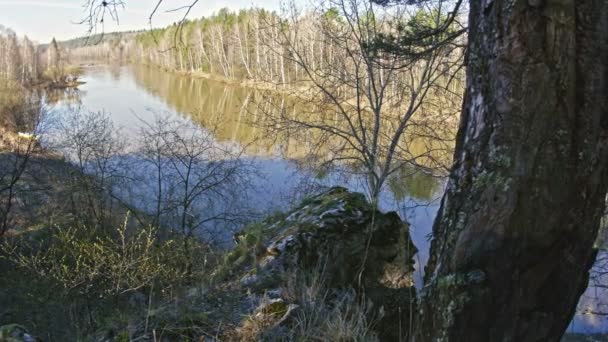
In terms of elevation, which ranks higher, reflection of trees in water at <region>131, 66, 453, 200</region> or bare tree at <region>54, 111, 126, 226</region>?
reflection of trees in water at <region>131, 66, 453, 200</region>

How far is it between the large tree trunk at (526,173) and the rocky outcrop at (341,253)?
1.24 metres

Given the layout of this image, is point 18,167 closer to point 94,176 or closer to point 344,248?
point 94,176

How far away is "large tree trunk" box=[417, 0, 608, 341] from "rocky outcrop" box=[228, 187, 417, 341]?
1235 millimetres

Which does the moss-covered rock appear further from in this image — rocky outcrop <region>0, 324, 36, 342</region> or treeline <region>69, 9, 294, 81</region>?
treeline <region>69, 9, 294, 81</region>

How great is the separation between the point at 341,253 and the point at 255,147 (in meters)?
14.4

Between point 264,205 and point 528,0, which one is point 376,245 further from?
point 264,205

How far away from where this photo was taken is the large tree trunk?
5.15 feet

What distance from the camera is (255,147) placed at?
17.5 m

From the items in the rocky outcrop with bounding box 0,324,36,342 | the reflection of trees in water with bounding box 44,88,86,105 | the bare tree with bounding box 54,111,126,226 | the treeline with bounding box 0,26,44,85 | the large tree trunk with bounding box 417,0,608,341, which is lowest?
the bare tree with bounding box 54,111,126,226

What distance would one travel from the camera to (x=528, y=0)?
5.07 feet

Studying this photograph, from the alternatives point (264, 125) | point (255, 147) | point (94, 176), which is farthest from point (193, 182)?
point (264, 125)

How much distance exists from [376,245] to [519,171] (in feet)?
6.57

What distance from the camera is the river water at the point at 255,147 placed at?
431 inches

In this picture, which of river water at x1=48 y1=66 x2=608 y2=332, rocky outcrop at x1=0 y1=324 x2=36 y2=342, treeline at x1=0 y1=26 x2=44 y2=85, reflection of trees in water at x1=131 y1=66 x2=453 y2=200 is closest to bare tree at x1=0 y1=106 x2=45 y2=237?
river water at x1=48 y1=66 x2=608 y2=332
